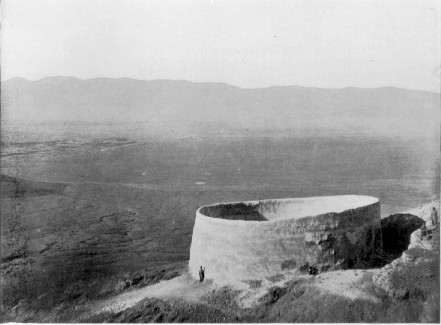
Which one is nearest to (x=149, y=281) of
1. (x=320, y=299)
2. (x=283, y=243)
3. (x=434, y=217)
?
(x=283, y=243)

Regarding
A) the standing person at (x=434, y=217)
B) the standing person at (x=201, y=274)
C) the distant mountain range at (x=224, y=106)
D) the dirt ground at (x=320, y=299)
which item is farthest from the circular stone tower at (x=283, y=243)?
the distant mountain range at (x=224, y=106)

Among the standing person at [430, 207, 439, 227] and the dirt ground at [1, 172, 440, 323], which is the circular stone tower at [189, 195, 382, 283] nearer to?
the dirt ground at [1, 172, 440, 323]

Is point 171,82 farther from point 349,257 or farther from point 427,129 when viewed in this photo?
point 349,257

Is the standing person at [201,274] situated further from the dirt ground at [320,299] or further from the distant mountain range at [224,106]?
the distant mountain range at [224,106]

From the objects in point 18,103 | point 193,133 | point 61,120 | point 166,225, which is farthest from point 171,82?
point 166,225

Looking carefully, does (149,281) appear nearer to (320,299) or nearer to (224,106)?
(320,299)

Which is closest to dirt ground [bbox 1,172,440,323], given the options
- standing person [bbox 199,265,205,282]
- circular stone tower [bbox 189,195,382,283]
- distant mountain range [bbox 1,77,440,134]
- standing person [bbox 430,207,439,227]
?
standing person [bbox 199,265,205,282]
